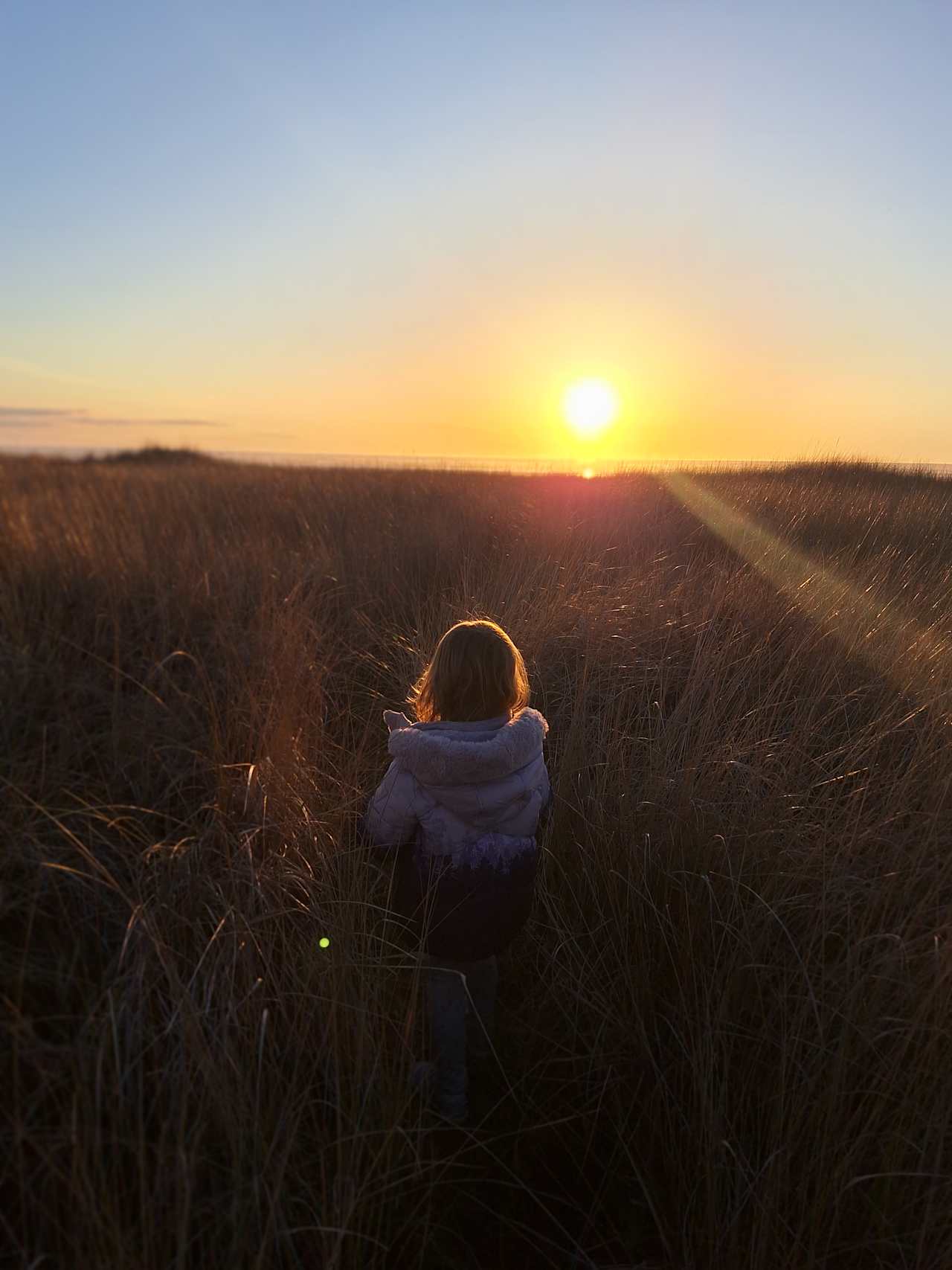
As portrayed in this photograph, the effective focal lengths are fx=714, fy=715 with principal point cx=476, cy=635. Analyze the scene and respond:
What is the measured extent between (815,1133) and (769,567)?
3.52 metres

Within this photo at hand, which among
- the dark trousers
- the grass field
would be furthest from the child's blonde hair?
the dark trousers

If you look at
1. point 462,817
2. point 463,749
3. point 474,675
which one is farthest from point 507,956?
point 474,675

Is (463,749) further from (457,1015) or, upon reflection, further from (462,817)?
(457,1015)

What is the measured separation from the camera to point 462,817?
1833 mm

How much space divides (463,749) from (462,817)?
23cm

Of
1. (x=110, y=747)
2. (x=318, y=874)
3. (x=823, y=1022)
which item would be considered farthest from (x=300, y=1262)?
(x=110, y=747)

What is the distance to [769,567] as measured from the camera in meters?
4.43

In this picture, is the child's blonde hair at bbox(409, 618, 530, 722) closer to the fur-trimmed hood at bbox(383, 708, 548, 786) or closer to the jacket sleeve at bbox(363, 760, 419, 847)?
the fur-trimmed hood at bbox(383, 708, 548, 786)

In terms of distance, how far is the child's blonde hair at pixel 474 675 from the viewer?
5.96 ft

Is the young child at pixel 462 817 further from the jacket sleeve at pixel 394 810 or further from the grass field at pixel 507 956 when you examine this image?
the grass field at pixel 507 956

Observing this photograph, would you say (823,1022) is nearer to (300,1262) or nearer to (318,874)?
(300,1262)

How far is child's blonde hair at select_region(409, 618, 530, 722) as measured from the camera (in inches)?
71.5

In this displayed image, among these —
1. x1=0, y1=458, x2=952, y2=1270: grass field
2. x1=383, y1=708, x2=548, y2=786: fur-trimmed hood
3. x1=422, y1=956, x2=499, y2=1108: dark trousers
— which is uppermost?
x1=383, y1=708, x2=548, y2=786: fur-trimmed hood

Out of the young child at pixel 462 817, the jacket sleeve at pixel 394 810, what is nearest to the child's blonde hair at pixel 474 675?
the young child at pixel 462 817
